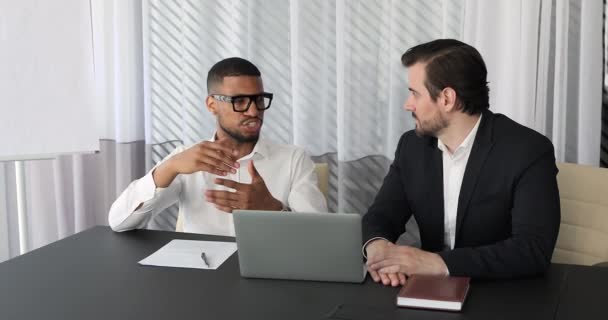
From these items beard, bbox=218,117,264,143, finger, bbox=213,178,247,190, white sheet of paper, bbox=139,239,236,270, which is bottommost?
white sheet of paper, bbox=139,239,236,270

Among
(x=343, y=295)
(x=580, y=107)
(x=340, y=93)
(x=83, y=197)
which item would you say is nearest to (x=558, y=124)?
(x=580, y=107)

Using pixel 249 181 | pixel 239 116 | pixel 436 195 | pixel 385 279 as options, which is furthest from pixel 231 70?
pixel 385 279

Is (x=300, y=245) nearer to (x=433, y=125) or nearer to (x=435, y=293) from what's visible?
(x=435, y=293)

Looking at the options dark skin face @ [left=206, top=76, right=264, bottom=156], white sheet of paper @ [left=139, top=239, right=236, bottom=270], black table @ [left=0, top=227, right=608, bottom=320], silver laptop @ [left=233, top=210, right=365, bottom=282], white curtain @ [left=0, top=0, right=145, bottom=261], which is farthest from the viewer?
white curtain @ [left=0, top=0, right=145, bottom=261]

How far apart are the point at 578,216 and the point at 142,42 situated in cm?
224

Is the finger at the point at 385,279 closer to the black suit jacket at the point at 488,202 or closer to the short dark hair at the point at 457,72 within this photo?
the black suit jacket at the point at 488,202

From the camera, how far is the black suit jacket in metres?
1.70

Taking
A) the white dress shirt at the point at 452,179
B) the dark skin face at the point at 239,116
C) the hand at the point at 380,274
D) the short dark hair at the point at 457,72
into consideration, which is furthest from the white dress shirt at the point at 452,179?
the dark skin face at the point at 239,116

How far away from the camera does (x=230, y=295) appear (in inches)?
62.6

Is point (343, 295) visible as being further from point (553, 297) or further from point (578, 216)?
point (578, 216)

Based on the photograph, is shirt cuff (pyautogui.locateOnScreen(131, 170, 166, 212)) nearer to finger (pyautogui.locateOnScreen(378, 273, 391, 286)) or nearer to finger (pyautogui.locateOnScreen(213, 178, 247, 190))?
finger (pyautogui.locateOnScreen(213, 178, 247, 190))

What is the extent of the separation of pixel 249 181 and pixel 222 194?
21 centimetres

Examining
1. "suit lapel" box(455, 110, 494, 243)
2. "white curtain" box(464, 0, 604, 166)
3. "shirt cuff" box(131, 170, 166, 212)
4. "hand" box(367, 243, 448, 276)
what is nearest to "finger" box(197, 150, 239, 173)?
"shirt cuff" box(131, 170, 166, 212)

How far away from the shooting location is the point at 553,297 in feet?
5.05
